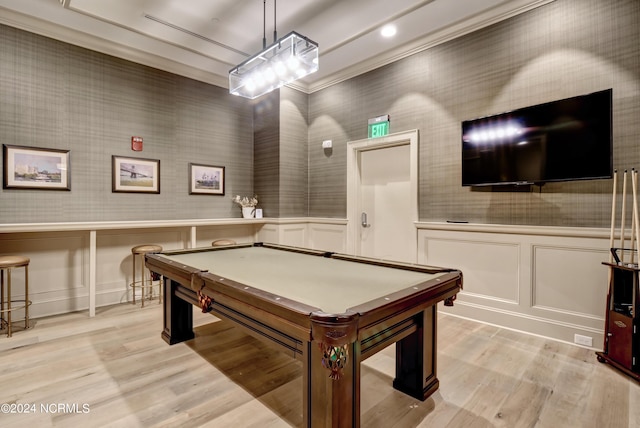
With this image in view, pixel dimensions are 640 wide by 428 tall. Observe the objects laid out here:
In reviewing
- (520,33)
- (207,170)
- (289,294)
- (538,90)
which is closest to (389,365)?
(289,294)

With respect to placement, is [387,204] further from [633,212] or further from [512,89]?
[633,212]

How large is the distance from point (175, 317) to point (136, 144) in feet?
8.36

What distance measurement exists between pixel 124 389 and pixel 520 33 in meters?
4.54

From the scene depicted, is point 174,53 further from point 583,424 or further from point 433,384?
point 583,424

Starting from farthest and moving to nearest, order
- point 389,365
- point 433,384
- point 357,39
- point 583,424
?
point 357,39, point 389,365, point 433,384, point 583,424

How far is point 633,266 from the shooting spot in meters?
2.26

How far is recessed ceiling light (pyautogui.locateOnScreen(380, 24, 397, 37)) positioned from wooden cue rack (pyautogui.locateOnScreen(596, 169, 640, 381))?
2.58 meters

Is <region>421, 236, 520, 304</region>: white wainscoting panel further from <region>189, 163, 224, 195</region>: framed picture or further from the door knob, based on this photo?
<region>189, 163, 224, 195</region>: framed picture

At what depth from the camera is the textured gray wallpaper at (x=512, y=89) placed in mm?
2609

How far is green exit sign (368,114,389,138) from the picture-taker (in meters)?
4.21

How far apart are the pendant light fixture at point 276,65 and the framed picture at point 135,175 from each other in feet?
5.91

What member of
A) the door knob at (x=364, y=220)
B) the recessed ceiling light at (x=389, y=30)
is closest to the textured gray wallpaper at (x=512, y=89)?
A: the recessed ceiling light at (x=389, y=30)

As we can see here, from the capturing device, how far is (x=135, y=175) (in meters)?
4.14

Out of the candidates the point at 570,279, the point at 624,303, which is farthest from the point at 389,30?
the point at 624,303
